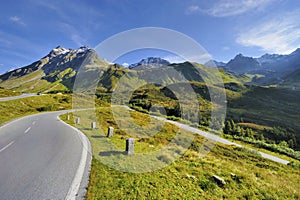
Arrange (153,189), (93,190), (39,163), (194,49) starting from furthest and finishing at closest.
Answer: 1. (194,49)
2. (39,163)
3. (153,189)
4. (93,190)

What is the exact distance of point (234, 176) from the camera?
8.90m

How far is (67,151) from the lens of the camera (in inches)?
387

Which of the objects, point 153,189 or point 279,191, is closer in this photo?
point 153,189

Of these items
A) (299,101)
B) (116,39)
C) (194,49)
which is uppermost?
(116,39)

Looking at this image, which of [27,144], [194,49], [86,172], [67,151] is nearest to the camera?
[86,172]

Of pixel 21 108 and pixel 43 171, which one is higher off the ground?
pixel 43 171

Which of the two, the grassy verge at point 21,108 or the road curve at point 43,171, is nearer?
the road curve at point 43,171

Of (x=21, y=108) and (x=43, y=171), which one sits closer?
(x=43, y=171)

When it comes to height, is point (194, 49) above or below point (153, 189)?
above

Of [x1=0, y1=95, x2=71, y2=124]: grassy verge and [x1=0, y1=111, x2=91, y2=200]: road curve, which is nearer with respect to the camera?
[x1=0, y1=111, x2=91, y2=200]: road curve

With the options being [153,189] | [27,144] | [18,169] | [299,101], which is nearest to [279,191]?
[153,189]

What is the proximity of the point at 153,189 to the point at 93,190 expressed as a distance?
2.13 meters

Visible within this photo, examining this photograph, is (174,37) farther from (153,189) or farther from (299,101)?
(299,101)

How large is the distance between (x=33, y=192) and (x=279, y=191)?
10.7 meters
